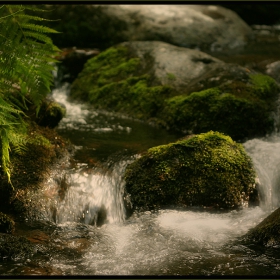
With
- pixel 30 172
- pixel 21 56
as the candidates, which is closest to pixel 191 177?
pixel 30 172

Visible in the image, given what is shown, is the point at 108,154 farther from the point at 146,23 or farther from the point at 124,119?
the point at 146,23

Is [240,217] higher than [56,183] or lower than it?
lower

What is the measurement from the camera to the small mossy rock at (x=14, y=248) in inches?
145

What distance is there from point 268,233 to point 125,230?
4.92 ft

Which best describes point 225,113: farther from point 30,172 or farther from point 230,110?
point 30,172

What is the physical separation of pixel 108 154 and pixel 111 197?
2.97ft

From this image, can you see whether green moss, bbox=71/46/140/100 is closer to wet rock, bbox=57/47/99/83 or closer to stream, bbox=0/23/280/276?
wet rock, bbox=57/47/99/83

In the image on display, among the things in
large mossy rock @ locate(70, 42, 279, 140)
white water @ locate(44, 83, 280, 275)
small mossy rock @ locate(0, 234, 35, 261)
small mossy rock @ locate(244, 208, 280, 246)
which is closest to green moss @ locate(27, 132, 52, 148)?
white water @ locate(44, 83, 280, 275)

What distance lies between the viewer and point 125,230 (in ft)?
14.8

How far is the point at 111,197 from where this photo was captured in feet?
16.4

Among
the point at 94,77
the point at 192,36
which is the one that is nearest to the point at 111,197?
the point at 94,77

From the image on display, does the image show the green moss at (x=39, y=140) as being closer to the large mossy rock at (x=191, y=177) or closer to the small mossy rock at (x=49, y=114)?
the small mossy rock at (x=49, y=114)

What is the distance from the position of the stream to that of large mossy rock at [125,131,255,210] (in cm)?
16

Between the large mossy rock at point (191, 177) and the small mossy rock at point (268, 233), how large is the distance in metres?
0.71
